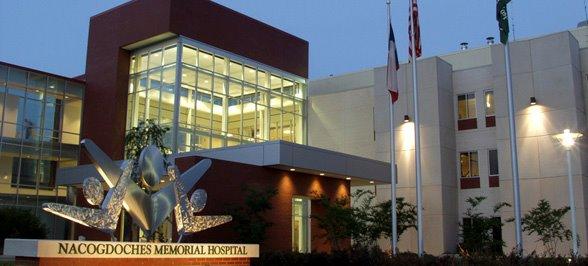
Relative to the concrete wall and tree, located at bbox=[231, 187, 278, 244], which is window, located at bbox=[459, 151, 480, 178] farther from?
tree, located at bbox=[231, 187, 278, 244]

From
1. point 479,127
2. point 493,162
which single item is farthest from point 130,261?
point 479,127

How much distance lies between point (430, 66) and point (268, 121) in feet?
34.5

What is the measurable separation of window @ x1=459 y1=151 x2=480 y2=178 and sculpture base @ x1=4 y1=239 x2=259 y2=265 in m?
24.1

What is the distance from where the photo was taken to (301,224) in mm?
29641

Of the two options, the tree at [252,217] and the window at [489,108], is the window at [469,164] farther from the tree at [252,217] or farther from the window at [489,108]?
the tree at [252,217]

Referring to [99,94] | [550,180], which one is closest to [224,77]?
[99,94]

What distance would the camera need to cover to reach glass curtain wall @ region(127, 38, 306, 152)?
111 ft

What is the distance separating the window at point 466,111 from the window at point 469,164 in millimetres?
1673

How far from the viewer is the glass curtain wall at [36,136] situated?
1359 inches

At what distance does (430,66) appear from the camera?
38.7 metres

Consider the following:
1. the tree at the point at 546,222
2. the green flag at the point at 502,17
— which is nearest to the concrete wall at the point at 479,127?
the tree at the point at 546,222

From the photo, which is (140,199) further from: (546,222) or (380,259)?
(546,222)

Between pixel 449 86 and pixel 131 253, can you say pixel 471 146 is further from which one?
pixel 131 253

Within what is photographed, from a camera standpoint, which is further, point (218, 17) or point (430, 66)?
point (430, 66)
